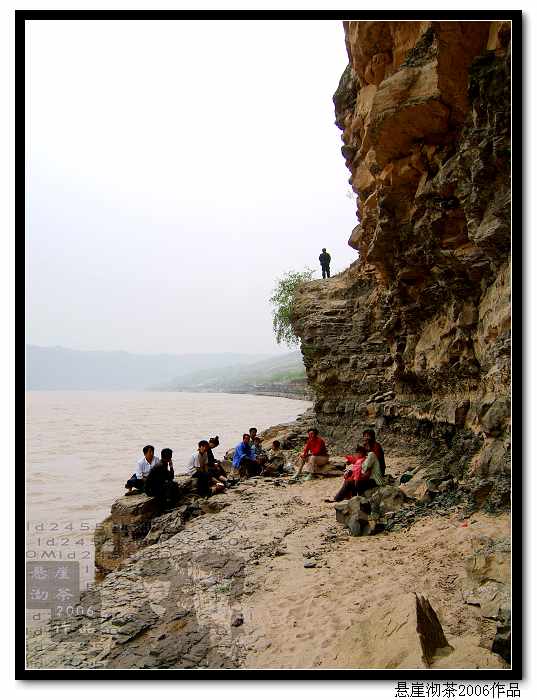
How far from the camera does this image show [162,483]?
10.1 m

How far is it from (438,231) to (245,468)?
27.2 ft

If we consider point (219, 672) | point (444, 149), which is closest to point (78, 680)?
point (219, 672)

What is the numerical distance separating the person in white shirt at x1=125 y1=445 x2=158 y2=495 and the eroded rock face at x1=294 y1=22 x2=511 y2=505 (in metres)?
6.26

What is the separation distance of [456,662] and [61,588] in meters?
4.20

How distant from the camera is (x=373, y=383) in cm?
1374

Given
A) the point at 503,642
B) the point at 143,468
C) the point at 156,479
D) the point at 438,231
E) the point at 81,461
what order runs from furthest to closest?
the point at 81,461 → the point at 143,468 → the point at 156,479 → the point at 438,231 → the point at 503,642

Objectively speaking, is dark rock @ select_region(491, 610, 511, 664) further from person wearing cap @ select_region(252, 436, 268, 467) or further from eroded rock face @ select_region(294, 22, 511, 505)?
person wearing cap @ select_region(252, 436, 268, 467)

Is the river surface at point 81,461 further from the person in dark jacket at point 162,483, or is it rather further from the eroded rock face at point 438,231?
the eroded rock face at point 438,231

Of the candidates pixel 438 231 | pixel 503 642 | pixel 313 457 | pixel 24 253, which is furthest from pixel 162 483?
pixel 438 231

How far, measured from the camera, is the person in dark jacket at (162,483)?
9983 millimetres

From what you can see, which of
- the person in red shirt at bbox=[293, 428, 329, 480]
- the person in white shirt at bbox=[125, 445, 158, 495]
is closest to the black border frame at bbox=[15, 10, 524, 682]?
the person in white shirt at bbox=[125, 445, 158, 495]

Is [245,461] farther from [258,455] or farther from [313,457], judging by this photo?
[313,457]

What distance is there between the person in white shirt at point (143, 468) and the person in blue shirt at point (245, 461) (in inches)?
130

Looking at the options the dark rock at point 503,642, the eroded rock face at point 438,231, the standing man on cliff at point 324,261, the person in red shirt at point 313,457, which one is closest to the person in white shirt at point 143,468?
the person in red shirt at point 313,457
